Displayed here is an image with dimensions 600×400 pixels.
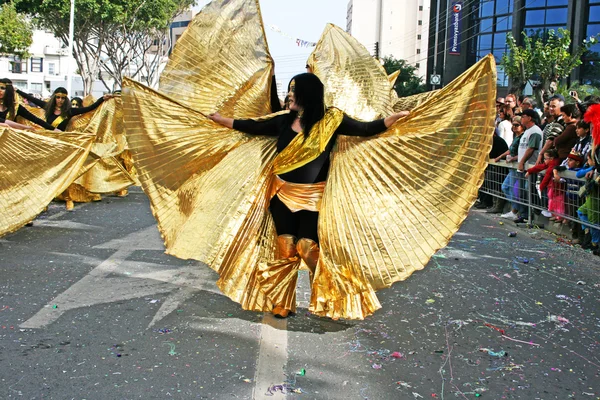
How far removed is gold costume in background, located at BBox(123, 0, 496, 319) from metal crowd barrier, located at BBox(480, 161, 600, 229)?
414 cm

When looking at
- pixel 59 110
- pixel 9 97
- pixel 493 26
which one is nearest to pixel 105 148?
pixel 59 110

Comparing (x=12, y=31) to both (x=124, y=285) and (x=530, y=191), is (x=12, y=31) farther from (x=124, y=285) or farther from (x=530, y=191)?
(x=124, y=285)

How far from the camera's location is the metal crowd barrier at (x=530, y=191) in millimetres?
8734

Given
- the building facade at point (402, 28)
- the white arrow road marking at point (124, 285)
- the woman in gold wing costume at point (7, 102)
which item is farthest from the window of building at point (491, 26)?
the building facade at point (402, 28)

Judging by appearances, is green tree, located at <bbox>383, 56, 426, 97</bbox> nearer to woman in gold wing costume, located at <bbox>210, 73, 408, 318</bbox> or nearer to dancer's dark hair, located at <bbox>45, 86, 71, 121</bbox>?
dancer's dark hair, located at <bbox>45, 86, 71, 121</bbox>

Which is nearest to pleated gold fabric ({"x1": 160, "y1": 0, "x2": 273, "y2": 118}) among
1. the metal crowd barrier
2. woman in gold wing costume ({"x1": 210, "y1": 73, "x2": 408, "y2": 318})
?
woman in gold wing costume ({"x1": 210, "y1": 73, "x2": 408, "y2": 318})

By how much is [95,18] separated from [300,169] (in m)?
35.8

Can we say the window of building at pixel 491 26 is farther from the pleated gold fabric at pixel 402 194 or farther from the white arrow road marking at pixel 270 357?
the white arrow road marking at pixel 270 357

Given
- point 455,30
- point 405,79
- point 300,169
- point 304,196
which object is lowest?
point 304,196

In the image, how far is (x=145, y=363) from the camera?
4047 millimetres

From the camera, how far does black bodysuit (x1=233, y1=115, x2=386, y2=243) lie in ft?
15.6

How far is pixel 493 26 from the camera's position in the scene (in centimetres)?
5316

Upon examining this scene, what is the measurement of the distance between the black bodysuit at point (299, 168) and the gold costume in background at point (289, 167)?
63 mm

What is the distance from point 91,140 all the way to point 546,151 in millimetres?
5890
